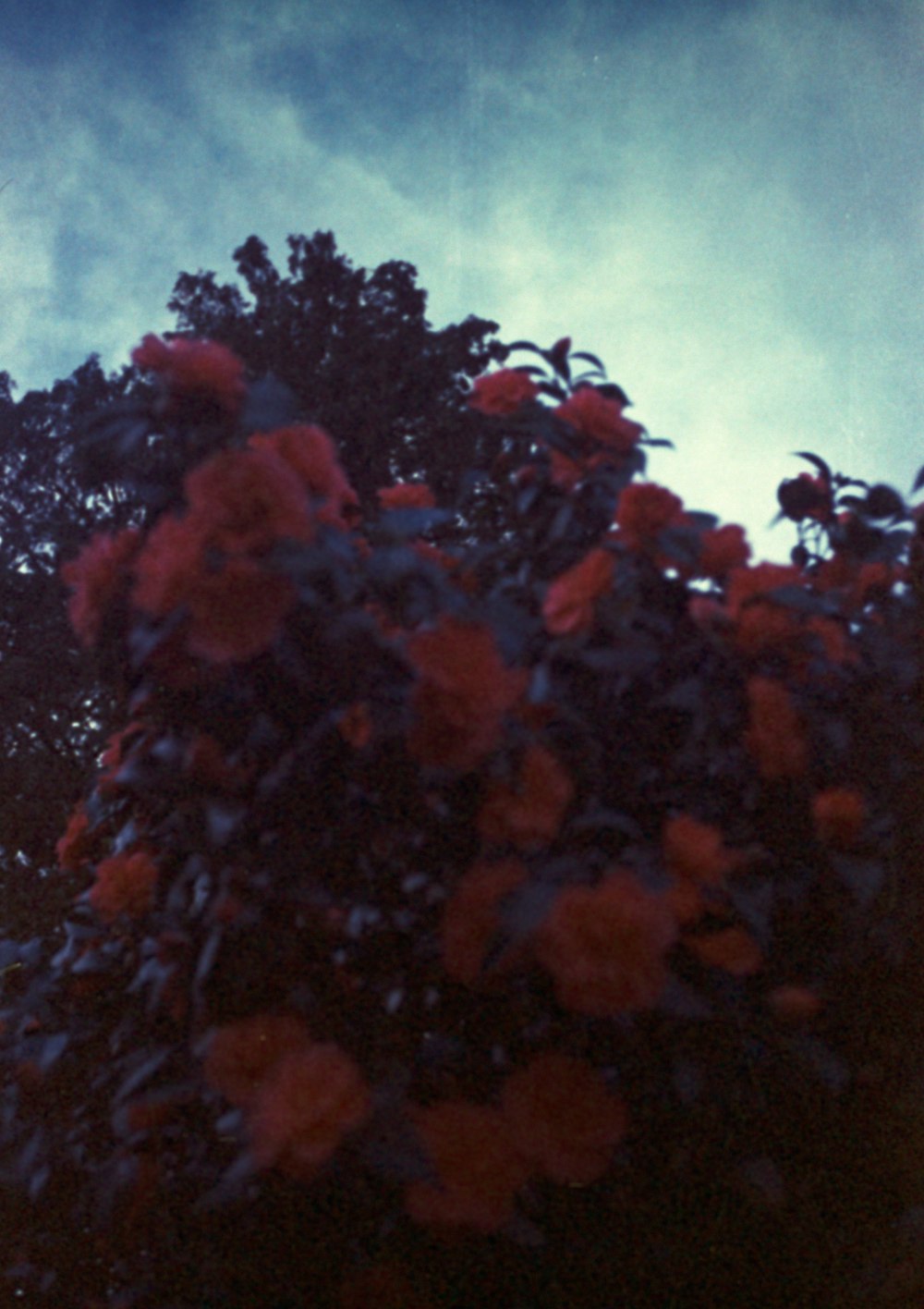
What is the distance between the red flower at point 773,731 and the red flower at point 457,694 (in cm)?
31

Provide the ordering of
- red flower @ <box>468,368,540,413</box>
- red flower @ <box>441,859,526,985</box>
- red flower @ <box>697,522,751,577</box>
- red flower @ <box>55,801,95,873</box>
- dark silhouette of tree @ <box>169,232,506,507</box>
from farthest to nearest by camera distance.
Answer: dark silhouette of tree @ <box>169,232,506,507</box>
red flower @ <box>55,801,95,873</box>
red flower @ <box>468,368,540,413</box>
red flower @ <box>697,522,751,577</box>
red flower @ <box>441,859,526,985</box>

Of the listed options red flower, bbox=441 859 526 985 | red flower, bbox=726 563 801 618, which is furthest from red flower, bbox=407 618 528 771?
red flower, bbox=726 563 801 618

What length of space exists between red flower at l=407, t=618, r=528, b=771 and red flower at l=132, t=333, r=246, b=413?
362mm

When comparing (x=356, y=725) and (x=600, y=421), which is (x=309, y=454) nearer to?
(x=356, y=725)

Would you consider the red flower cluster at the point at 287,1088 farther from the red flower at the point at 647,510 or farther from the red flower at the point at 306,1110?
the red flower at the point at 647,510

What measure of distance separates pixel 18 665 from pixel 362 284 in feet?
13.6

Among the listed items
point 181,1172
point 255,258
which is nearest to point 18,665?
point 255,258

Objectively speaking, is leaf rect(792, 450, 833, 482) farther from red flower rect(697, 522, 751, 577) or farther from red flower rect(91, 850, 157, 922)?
red flower rect(91, 850, 157, 922)

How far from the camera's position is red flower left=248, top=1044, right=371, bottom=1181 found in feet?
3.02

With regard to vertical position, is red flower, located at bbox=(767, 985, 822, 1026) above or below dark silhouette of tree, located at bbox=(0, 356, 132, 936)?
below

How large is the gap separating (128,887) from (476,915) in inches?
21.6

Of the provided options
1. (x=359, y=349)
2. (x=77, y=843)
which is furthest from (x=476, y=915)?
(x=359, y=349)

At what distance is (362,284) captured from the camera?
26.9ft

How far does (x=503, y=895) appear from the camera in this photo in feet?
3.28
